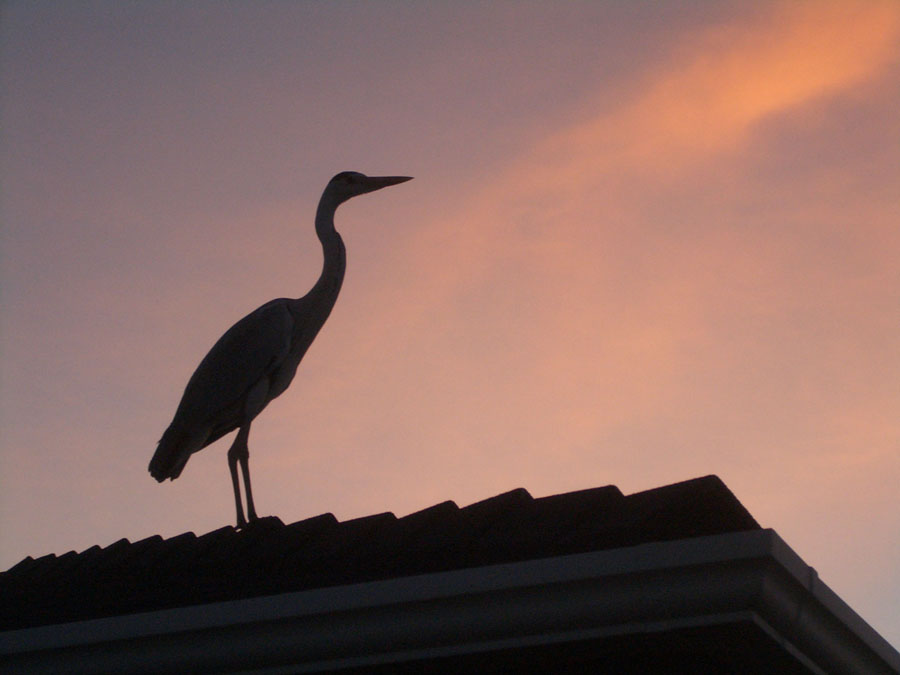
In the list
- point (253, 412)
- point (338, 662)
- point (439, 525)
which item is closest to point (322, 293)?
point (253, 412)

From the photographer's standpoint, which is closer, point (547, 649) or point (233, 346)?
point (547, 649)

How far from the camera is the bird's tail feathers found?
27.5ft

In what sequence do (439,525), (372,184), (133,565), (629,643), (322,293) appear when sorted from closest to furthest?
(629,643)
(439,525)
(133,565)
(322,293)
(372,184)

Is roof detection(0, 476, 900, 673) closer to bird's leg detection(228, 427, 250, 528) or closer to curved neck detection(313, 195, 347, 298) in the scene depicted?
bird's leg detection(228, 427, 250, 528)

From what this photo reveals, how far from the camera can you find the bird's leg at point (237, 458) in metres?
8.09

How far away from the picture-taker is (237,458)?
839 cm

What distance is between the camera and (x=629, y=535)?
3.47 metres

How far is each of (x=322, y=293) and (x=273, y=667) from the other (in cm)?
558

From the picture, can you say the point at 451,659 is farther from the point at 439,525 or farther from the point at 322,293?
the point at 322,293

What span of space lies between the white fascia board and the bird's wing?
443 cm

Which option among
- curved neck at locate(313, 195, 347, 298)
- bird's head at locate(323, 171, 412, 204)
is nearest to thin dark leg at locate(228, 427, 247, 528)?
curved neck at locate(313, 195, 347, 298)

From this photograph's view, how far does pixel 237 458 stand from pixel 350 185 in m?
→ 2.68

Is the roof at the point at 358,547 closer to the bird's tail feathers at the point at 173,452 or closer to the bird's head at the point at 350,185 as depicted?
the bird's tail feathers at the point at 173,452

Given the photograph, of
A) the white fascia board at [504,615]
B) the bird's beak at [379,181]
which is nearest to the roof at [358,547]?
the white fascia board at [504,615]
